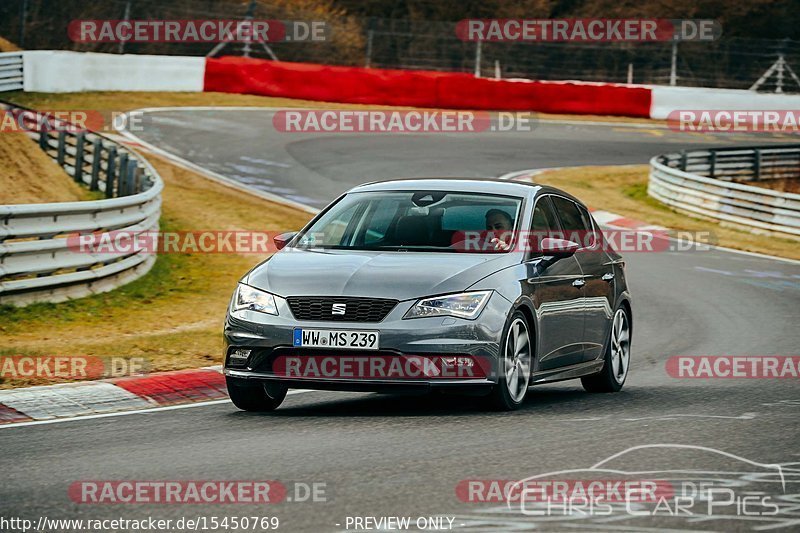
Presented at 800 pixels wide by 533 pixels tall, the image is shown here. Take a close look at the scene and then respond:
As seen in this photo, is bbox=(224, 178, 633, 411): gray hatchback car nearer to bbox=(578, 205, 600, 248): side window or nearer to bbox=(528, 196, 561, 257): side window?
bbox=(528, 196, 561, 257): side window

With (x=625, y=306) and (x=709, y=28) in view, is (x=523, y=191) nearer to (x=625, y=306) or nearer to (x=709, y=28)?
(x=625, y=306)

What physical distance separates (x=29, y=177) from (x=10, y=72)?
16.0m

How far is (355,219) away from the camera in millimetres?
10125

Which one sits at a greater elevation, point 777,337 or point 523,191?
point 523,191

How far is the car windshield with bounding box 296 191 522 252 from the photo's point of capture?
976 cm

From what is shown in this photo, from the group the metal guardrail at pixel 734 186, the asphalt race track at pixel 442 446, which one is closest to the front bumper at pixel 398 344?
the asphalt race track at pixel 442 446

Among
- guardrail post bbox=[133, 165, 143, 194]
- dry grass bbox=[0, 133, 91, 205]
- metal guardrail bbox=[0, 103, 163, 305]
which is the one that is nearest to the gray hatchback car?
metal guardrail bbox=[0, 103, 163, 305]

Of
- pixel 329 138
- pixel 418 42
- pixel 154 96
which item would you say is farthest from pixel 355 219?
pixel 418 42

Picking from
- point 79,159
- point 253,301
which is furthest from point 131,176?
point 253,301

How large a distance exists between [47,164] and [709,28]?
118 ft

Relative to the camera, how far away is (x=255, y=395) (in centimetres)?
946

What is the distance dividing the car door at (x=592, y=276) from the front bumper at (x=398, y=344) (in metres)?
1.73

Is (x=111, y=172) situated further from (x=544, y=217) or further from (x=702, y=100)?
(x=702, y=100)

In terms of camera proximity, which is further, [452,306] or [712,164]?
[712,164]
